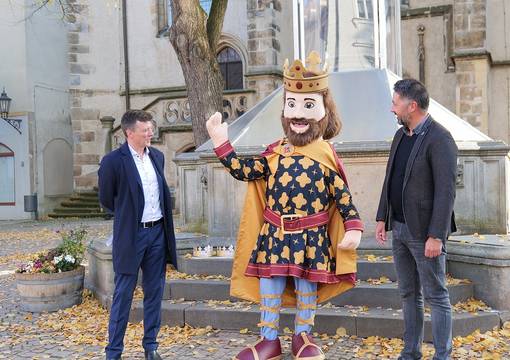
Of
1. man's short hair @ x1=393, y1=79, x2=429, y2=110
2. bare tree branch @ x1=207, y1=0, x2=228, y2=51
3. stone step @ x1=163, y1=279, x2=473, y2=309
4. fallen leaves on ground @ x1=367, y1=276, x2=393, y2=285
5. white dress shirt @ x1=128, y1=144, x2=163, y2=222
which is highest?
bare tree branch @ x1=207, y1=0, x2=228, y2=51

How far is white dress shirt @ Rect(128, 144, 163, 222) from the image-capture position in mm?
4195

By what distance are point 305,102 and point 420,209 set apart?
3.50 ft

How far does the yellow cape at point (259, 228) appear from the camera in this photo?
395cm

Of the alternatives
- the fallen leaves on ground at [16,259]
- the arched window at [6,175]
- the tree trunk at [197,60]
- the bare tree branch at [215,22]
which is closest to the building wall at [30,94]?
the arched window at [6,175]

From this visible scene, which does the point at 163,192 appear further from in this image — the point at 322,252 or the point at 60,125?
the point at 60,125

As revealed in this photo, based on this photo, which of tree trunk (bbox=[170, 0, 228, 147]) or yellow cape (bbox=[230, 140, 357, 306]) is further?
tree trunk (bbox=[170, 0, 228, 147])

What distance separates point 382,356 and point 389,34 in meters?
4.48

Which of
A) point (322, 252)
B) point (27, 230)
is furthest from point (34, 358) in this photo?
point (27, 230)

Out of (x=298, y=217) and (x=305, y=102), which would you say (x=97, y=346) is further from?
(x=305, y=102)

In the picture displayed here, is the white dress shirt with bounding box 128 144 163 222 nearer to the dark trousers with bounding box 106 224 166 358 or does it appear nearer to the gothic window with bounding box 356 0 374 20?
the dark trousers with bounding box 106 224 166 358

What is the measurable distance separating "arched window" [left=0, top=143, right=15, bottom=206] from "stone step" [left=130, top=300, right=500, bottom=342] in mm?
13954

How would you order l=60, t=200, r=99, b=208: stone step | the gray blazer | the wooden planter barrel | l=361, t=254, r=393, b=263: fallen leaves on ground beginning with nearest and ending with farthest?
the gray blazer, l=361, t=254, r=393, b=263: fallen leaves on ground, the wooden planter barrel, l=60, t=200, r=99, b=208: stone step

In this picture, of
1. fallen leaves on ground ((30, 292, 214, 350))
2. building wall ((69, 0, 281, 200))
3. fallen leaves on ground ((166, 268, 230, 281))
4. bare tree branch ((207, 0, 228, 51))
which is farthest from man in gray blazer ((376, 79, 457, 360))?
building wall ((69, 0, 281, 200))

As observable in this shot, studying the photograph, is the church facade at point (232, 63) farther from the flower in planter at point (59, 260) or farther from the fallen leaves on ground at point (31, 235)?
the flower in planter at point (59, 260)
